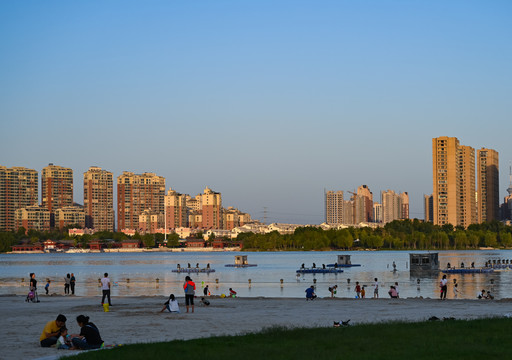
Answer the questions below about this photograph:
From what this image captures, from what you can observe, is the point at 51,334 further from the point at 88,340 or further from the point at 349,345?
the point at 349,345

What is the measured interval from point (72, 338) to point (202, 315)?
1120 centimetres

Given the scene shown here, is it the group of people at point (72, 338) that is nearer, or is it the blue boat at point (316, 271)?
the group of people at point (72, 338)

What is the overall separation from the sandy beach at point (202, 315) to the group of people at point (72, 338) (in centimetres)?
42

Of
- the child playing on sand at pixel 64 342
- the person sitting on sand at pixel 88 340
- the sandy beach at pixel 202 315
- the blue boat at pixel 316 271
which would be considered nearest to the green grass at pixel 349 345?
the person sitting on sand at pixel 88 340

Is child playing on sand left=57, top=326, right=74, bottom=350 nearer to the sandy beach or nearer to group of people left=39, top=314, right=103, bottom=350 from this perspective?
group of people left=39, top=314, right=103, bottom=350

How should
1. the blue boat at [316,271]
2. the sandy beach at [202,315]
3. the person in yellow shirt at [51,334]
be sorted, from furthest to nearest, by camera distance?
the blue boat at [316,271], the sandy beach at [202,315], the person in yellow shirt at [51,334]

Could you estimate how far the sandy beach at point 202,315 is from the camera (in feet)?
88.1

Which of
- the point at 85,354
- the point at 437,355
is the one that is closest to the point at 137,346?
the point at 85,354

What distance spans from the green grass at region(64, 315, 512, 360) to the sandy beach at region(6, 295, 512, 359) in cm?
323

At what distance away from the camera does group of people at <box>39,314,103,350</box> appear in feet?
79.1

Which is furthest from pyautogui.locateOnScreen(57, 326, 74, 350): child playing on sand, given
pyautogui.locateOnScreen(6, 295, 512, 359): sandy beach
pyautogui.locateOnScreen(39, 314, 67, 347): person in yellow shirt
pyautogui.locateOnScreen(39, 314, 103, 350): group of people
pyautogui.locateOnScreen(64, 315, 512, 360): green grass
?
pyautogui.locateOnScreen(64, 315, 512, 360): green grass

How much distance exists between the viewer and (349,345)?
824 inches

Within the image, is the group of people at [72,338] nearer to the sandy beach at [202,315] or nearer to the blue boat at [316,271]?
the sandy beach at [202,315]

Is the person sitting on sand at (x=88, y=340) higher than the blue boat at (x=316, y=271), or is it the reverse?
the person sitting on sand at (x=88, y=340)
